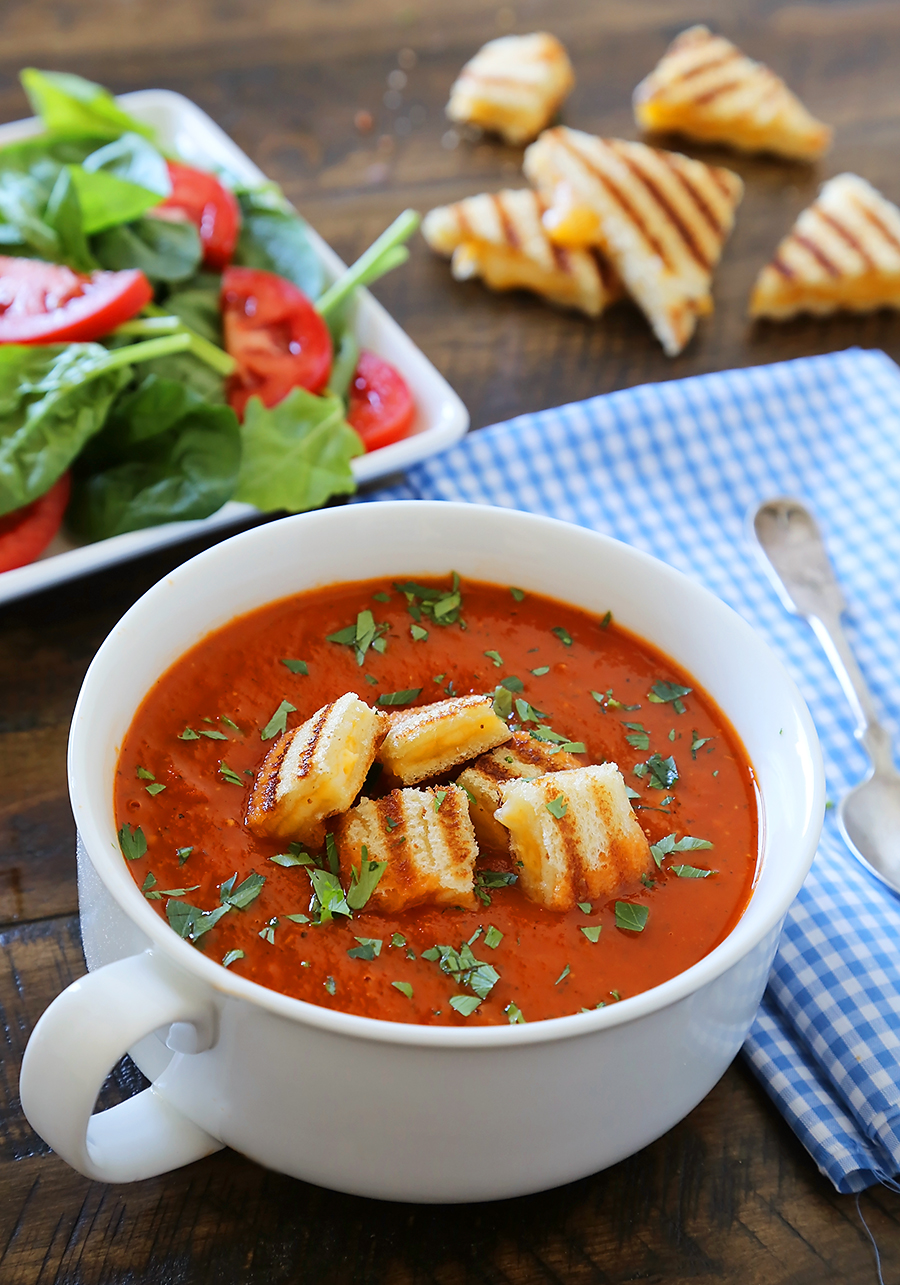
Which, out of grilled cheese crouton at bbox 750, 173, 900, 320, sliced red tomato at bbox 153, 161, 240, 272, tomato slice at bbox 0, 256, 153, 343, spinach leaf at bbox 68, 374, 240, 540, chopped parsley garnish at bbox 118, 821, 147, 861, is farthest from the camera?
grilled cheese crouton at bbox 750, 173, 900, 320

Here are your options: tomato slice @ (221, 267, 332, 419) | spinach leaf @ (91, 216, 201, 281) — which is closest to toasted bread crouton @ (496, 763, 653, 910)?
tomato slice @ (221, 267, 332, 419)

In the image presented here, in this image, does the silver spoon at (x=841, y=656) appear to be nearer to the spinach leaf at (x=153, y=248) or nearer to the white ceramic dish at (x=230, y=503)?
the white ceramic dish at (x=230, y=503)

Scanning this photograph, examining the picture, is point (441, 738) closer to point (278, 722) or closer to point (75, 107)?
point (278, 722)

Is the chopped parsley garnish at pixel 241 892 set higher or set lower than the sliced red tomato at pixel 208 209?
lower

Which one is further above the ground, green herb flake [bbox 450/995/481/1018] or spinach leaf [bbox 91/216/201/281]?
spinach leaf [bbox 91/216/201/281]

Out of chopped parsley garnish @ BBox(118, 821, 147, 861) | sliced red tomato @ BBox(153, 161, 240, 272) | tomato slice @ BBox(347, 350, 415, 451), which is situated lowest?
tomato slice @ BBox(347, 350, 415, 451)

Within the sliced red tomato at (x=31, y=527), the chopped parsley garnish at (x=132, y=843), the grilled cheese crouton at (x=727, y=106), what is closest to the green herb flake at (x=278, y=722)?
the chopped parsley garnish at (x=132, y=843)

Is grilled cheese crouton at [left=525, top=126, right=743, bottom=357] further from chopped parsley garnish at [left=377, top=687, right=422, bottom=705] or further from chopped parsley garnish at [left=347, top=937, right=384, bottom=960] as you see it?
chopped parsley garnish at [left=347, top=937, right=384, bottom=960]
